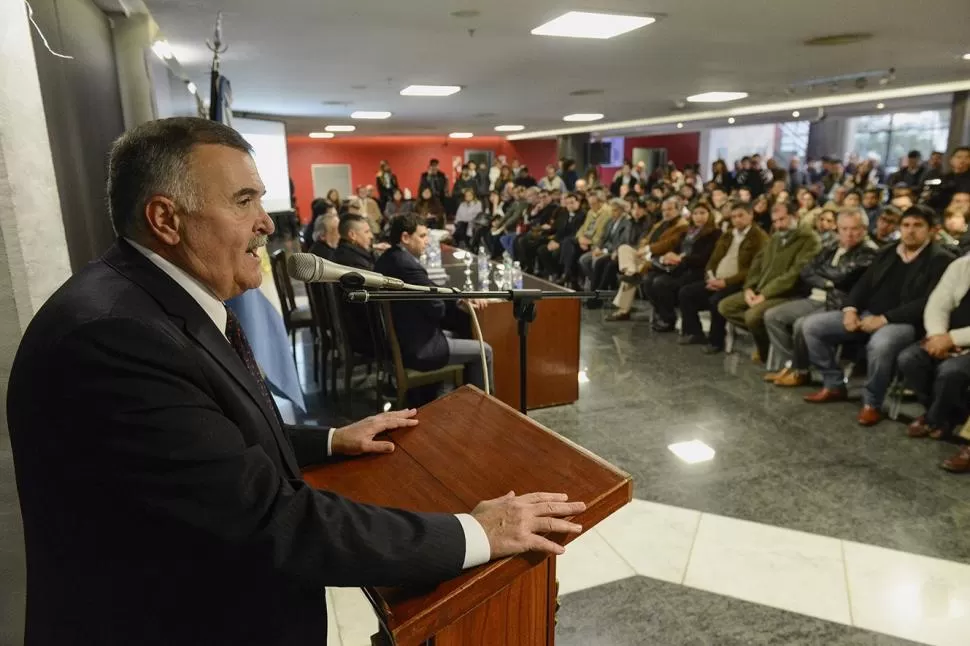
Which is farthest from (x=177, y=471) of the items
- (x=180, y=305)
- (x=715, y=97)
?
(x=715, y=97)

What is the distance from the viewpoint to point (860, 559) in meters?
2.32

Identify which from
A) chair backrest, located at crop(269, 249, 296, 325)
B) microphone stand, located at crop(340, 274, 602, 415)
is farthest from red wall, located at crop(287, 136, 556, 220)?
microphone stand, located at crop(340, 274, 602, 415)

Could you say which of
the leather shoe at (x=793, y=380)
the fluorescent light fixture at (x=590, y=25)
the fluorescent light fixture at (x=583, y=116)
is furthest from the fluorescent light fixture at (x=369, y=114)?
the leather shoe at (x=793, y=380)

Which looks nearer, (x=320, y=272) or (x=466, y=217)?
(x=320, y=272)

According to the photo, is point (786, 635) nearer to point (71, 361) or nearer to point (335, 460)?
point (335, 460)

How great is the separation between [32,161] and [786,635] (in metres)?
2.46

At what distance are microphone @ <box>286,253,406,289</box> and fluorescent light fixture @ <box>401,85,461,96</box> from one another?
5.98 m

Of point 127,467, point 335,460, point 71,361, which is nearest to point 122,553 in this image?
point 127,467

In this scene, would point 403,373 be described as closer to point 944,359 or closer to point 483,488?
point 483,488

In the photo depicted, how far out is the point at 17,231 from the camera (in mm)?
1304

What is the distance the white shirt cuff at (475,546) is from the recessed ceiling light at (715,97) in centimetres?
815

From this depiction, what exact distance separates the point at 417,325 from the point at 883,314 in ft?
9.40

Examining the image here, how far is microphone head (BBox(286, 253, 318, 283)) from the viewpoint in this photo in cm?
131

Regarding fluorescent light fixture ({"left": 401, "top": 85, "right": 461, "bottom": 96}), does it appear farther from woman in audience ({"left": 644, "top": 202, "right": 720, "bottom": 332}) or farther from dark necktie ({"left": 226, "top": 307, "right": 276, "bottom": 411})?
dark necktie ({"left": 226, "top": 307, "right": 276, "bottom": 411})
